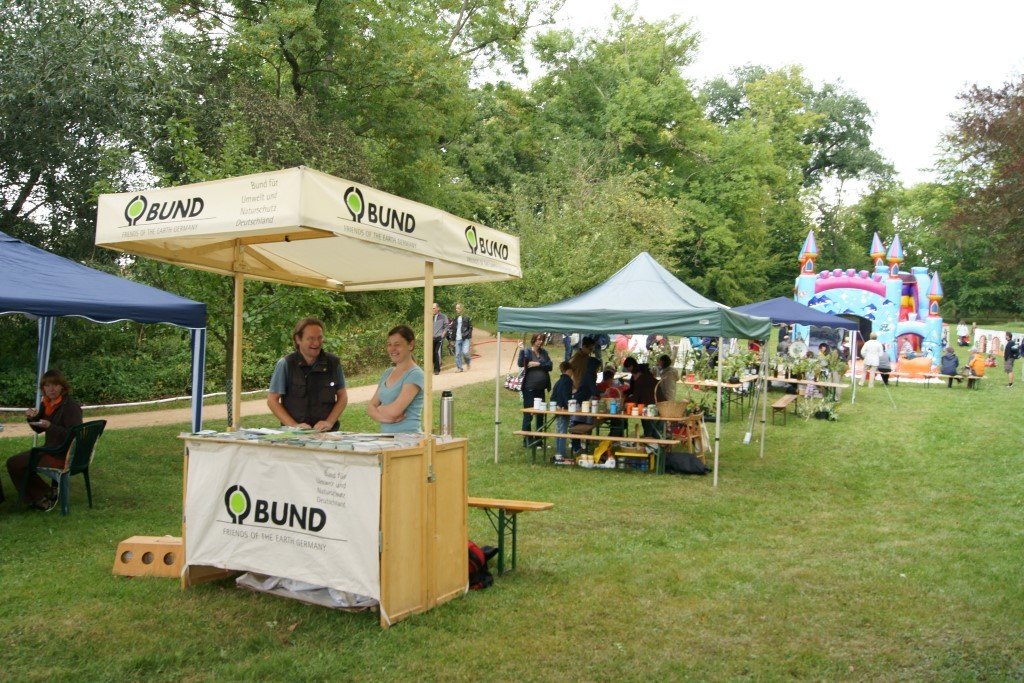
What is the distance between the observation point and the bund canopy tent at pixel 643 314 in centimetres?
1041

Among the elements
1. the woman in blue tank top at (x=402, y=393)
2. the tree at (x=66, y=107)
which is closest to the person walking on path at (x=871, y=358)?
the tree at (x=66, y=107)

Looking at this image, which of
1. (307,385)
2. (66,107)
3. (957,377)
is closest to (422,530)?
(307,385)

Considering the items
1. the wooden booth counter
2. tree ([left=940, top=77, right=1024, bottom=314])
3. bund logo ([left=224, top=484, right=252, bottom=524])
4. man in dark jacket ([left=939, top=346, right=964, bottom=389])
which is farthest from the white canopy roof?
man in dark jacket ([left=939, top=346, right=964, bottom=389])

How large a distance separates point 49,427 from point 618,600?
5.56 metres

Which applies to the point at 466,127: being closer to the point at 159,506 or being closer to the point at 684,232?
the point at 684,232

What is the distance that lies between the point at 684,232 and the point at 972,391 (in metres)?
18.5

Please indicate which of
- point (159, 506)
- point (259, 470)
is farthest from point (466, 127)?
point (259, 470)

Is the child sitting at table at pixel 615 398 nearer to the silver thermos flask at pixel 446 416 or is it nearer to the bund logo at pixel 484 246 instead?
the bund logo at pixel 484 246

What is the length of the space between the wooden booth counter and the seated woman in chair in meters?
3.27

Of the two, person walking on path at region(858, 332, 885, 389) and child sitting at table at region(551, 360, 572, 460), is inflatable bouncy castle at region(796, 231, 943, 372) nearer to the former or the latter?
person walking on path at region(858, 332, 885, 389)

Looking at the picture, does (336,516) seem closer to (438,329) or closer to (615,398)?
(615,398)

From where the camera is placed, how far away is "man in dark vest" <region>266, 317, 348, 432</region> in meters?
6.38

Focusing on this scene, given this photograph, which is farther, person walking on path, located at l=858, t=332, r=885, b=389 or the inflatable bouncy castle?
the inflatable bouncy castle

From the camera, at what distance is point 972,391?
25500 millimetres
